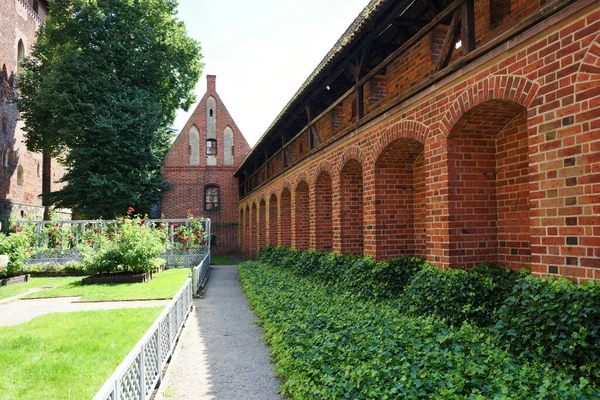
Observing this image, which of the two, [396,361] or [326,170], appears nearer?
[396,361]

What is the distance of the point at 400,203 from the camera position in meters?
7.25

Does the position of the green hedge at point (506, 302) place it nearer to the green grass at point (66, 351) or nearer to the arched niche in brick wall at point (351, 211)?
the arched niche in brick wall at point (351, 211)

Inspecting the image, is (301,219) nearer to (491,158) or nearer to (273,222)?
(273,222)

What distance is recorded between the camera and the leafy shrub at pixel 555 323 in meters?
2.99

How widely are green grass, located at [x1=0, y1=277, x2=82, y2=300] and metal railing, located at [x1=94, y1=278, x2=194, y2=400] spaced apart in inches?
268

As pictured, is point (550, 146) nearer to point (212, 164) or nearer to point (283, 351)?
point (283, 351)

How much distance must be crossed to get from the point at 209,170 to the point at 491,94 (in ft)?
76.6

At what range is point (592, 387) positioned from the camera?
112 inches

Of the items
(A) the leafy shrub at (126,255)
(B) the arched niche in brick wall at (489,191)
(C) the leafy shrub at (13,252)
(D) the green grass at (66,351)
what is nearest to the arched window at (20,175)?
(C) the leafy shrub at (13,252)

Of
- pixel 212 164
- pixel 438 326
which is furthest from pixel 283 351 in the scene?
pixel 212 164

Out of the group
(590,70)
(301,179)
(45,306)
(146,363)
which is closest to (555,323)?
(590,70)

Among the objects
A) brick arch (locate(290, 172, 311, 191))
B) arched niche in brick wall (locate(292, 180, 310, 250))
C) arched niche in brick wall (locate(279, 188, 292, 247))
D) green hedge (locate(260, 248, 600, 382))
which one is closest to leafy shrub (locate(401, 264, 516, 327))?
green hedge (locate(260, 248, 600, 382))

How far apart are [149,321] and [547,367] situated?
5.70 metres

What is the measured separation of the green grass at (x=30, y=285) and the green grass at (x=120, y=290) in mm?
335
